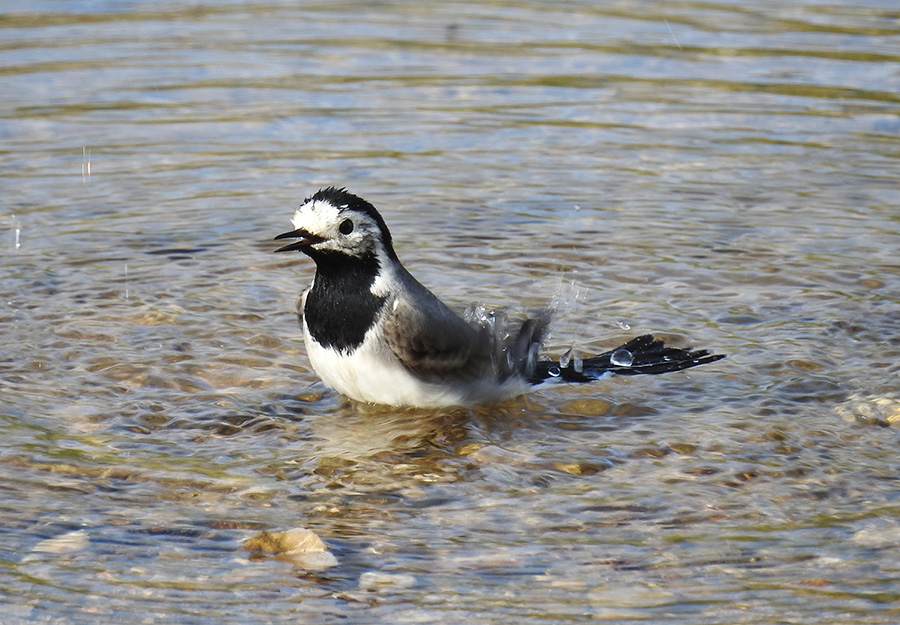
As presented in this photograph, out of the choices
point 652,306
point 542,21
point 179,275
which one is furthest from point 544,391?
point 542,21

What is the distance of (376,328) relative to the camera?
19.3ft

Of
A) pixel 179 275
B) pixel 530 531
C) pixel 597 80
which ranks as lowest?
pixel 530 531

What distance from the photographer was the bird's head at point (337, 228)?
5.86 metres

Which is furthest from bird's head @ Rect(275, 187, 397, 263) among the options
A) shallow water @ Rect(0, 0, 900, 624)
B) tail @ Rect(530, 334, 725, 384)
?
tail @ Rect(530, 334, 725, 384)

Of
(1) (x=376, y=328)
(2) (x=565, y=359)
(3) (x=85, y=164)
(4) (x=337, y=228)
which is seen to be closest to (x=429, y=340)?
(1) (x=376, y=328)

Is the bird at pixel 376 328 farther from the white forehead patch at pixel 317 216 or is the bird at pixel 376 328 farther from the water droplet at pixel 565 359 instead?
the water droplet at pixel 565 359

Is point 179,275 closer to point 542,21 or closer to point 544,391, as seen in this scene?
point 544,391

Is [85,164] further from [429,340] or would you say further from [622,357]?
[622,357]

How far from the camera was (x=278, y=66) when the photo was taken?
1172cm

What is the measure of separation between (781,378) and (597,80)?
543 centimetres

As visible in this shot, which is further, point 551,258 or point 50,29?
point 50,29

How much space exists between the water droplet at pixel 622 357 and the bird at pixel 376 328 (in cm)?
47

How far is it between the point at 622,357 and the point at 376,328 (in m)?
1.20

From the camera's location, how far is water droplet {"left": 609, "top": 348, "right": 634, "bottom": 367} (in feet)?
20.8
